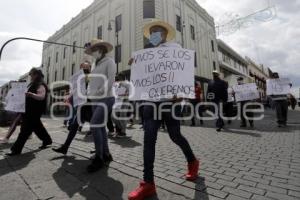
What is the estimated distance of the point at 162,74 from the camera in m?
3.11

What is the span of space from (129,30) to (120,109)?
55.9 feet

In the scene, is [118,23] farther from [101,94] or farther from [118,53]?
[101,94]

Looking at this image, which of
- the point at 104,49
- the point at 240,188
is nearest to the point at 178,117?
the point at 240,188

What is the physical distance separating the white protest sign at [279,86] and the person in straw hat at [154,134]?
6.69 meters

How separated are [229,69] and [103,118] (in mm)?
36922

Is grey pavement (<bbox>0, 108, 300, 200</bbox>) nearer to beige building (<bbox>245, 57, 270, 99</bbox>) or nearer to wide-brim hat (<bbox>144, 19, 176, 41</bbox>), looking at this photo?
wide-brim hat (<bbox>144, 19, 176, 41</bbox>)

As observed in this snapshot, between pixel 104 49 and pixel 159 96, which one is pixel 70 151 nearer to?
pixel 104 49

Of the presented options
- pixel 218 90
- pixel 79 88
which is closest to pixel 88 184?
pixel 79 88

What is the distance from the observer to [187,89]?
3.10 metres

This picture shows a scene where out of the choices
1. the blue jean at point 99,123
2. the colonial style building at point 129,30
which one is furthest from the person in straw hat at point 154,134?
the colonial style building at point 129,30

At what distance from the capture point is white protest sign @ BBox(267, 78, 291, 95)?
8.60 metres

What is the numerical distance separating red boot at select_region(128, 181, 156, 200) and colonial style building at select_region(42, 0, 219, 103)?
1932 cm

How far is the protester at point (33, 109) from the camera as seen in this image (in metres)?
4.85

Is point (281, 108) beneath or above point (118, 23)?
beneath
